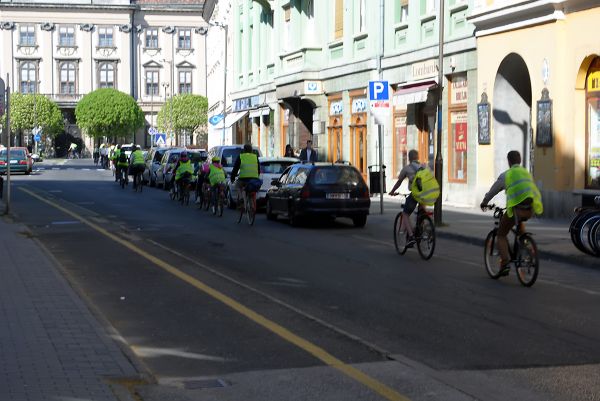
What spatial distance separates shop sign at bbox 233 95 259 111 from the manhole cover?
45.6 m

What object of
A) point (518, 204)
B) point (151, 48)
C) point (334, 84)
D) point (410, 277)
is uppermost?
point (151, 48)

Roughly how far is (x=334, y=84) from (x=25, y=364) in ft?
110

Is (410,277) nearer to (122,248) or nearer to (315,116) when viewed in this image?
(122,248)

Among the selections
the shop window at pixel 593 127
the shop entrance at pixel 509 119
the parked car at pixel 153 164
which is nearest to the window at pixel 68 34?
the parked car at pixel 153 164

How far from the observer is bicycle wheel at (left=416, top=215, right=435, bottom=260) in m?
17.5

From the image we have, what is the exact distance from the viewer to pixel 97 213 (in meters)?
29.7

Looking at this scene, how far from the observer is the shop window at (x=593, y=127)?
966 inches

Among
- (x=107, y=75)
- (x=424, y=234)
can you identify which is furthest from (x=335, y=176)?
(x=107, y=75)

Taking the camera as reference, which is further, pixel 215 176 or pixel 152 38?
pixel 152 38

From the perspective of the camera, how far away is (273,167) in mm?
30625

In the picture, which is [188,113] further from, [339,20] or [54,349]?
[54,349]

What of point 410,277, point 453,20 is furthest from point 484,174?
point 410,277

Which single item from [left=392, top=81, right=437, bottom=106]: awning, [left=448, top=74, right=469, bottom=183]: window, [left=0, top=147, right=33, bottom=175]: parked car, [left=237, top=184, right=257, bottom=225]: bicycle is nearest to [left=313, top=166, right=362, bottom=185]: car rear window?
[left=237, top=184, right=257, bottom=225]: bicycle

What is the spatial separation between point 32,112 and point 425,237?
10109 centimetres
